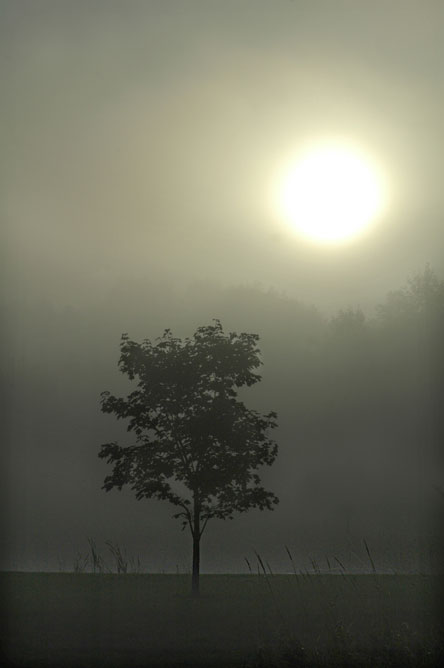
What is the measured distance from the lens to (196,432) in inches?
550

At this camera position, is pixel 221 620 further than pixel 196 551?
No

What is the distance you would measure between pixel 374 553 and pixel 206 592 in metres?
2.81

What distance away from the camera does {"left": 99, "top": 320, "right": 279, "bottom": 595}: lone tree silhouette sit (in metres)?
13.5

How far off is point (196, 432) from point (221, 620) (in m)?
3.50

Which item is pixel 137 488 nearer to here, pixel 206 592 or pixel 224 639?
pixel 206 592

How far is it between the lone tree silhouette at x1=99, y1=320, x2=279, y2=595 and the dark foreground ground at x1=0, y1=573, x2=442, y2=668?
60.6 inches

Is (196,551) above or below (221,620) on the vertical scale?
above

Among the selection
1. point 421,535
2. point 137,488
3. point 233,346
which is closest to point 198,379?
point 233,346

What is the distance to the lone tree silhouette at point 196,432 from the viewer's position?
13.5 metres

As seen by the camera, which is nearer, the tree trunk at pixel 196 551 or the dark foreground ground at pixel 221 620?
the dark foreground ground at pixel 221 620

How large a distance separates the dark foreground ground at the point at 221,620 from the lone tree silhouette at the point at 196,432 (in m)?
1.54

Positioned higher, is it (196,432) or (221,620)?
(196,432)

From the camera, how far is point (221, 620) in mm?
11555

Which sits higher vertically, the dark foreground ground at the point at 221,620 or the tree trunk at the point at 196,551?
the tree trunk at the point at 196,551
